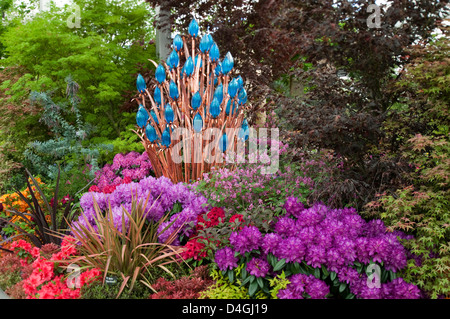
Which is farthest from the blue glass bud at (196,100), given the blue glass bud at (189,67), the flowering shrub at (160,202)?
the flowering shrub at (160,202)

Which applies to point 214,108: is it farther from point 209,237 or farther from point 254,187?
point 209,237

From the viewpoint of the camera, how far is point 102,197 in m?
3.39

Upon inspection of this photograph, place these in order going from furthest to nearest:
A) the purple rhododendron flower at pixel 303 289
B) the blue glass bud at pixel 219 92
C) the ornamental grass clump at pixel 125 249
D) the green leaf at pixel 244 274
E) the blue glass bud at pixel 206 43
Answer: the blue glass bud at pixel 206 43, the blue glass bud at pixel 219 92, the ornamental grass clump at pixel 125 249, the green leaf at pixel 244 274, the purple rhododendron flower at pixel 303 289

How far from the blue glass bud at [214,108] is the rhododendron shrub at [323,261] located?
1.82 metres

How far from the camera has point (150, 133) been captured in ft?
14.4

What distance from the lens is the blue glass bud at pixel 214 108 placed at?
4.11 meters

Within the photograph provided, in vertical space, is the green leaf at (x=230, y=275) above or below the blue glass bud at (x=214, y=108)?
below

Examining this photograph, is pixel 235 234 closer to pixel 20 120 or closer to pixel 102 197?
pixel 102 197

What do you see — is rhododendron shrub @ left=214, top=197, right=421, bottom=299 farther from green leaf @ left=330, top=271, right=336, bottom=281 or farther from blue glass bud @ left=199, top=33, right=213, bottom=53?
blue glass bud @ left=199, top=33, right=213, bottom=53

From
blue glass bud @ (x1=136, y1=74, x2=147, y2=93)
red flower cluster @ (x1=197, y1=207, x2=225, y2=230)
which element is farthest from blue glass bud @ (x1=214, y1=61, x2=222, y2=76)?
red flower cluster @ (x1=197, y1=207, x2=225, y2=230)

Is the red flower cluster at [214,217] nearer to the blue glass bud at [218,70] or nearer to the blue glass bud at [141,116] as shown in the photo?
the blue glass bud at [141,116]

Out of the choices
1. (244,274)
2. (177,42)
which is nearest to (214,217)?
(244,274)

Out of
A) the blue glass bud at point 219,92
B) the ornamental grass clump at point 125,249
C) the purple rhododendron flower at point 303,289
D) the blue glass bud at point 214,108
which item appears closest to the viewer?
the purple rhododendron flower at point 303,289

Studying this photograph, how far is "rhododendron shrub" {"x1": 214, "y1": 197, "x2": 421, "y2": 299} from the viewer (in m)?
2.38
